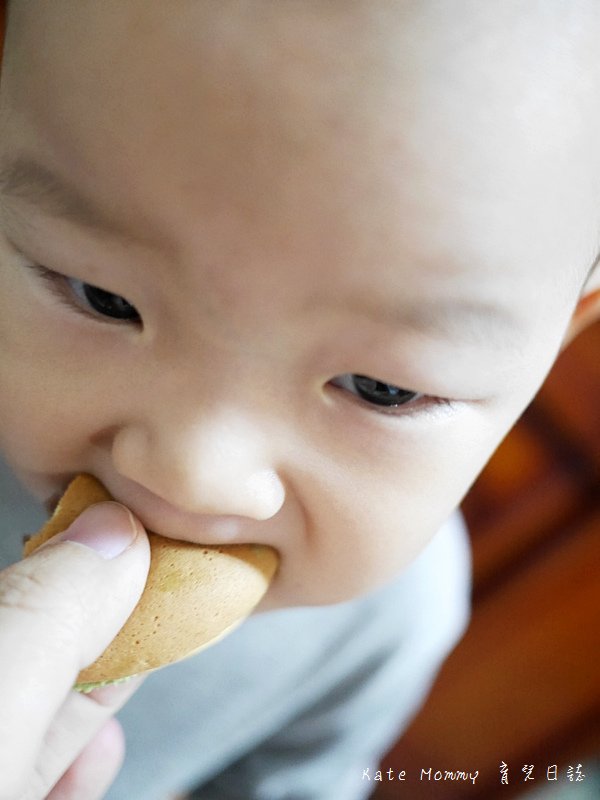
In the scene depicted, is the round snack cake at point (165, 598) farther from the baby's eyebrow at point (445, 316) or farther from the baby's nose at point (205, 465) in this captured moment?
the baby's eyebrow at point (445, 316)

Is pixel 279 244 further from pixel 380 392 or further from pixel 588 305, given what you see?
pixel 588 305

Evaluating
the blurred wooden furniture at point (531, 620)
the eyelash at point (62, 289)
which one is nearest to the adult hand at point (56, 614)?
the eyelash at point (62, 289)

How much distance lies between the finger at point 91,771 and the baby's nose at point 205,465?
347mm

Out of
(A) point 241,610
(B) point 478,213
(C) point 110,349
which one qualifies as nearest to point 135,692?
(A) point 241,610

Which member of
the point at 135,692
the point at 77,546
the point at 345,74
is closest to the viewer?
the point at 345,74

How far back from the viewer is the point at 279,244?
1.25ft

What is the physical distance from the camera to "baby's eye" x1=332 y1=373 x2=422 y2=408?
45cm

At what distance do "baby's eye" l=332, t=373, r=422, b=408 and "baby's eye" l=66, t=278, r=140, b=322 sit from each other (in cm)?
10

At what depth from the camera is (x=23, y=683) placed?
0.42 m

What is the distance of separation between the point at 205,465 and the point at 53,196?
0.14m

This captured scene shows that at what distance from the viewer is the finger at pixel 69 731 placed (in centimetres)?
66

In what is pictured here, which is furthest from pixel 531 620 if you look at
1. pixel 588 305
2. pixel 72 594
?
pixel 72 594

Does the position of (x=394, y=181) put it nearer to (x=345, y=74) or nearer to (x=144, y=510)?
(x=345, y=74)

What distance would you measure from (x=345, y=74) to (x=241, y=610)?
0.31m
